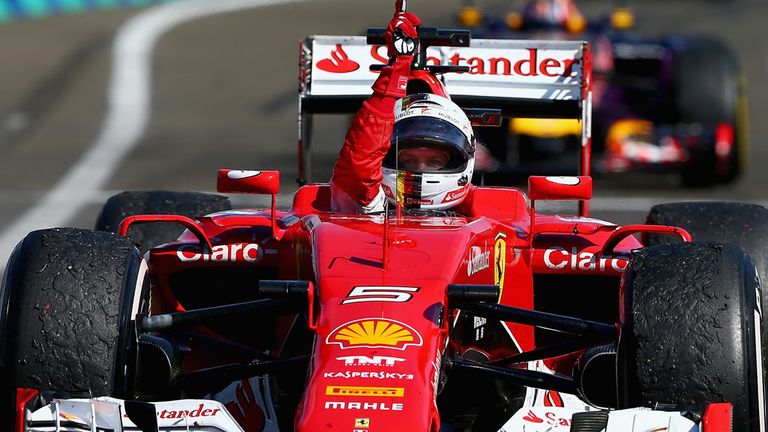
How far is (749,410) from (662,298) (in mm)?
569

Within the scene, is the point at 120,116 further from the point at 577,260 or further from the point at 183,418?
the point at 183,418

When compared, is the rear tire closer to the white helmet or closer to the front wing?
the white helmet

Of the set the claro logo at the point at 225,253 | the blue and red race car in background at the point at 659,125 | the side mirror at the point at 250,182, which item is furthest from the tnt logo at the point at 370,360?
the blue and red race car in background at the point at 659,125

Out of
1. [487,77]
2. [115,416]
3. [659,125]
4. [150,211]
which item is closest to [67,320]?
[115,416]

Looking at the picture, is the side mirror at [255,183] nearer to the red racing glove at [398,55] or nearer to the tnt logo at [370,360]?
the red racing glove at [398,55]

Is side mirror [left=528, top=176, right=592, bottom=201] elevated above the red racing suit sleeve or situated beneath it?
situated beneath

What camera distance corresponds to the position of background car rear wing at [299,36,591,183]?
32.6 ft

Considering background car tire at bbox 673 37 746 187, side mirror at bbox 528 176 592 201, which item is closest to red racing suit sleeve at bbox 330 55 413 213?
side mirror at bbox 528 176 592 201

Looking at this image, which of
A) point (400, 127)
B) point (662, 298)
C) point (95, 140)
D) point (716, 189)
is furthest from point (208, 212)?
point (95, 140)

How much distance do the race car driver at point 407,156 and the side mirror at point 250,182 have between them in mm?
328

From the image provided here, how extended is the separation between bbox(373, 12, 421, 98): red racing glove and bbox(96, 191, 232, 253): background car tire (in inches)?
78.6

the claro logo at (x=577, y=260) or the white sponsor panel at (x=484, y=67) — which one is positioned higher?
the white sponsor panel at (x=484, y=67)

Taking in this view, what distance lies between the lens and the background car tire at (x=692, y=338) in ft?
20.8

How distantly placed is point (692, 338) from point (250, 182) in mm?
2644
